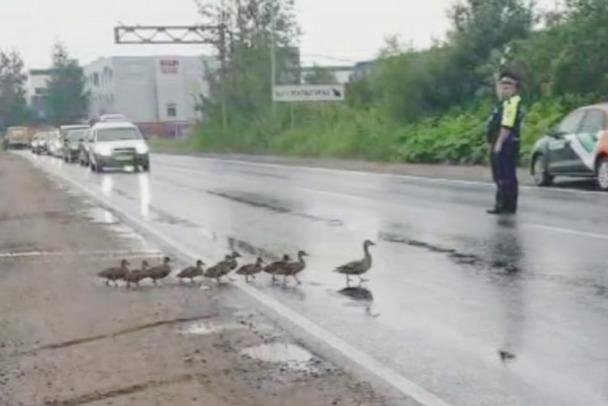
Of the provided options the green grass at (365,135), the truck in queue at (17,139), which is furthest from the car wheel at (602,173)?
the truck in queue at (17,139)

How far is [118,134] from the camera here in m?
39.9

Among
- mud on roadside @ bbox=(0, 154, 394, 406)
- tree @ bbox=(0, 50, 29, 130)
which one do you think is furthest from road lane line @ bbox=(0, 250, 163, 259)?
tree @ bbox=(0, 50, 29, 130)

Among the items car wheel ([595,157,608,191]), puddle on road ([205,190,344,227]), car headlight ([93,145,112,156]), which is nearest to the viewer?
puddle on road ([205,190,344,227])

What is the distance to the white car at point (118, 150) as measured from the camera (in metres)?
38.2

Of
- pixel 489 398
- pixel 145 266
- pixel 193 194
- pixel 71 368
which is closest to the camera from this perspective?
pixel 489 398

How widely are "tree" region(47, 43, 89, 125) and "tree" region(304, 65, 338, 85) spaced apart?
60493mm

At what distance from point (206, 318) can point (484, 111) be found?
92.6ft

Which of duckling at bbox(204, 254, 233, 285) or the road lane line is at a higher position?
duckling at bbox(204, 254, 233, 285)

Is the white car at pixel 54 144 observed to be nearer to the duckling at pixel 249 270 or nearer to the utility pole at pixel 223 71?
the utility pole at pixel 223 71

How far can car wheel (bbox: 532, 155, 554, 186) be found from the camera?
74.4ft

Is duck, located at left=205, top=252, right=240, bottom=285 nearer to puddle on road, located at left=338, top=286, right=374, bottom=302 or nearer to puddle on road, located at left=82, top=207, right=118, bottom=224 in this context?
puddle on road, located at left=338, top=286, right=374, bottom=302

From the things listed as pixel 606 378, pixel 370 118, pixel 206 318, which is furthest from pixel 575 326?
pixel 370 118

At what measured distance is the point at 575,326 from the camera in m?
7.81

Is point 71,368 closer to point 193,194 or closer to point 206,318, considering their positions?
point 206,318
